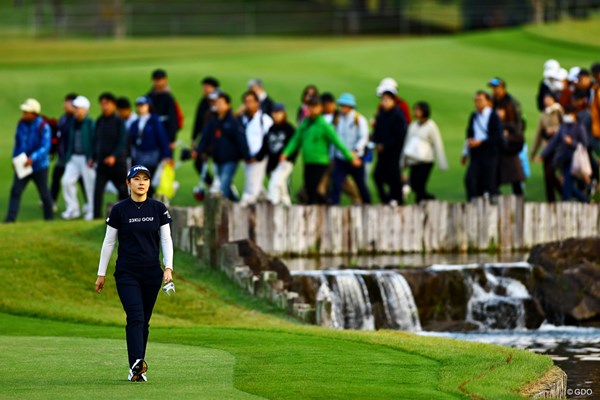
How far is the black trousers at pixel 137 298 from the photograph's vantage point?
521 inches

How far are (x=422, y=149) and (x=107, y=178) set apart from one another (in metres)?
5.24

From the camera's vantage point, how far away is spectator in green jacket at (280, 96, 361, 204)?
2483cm

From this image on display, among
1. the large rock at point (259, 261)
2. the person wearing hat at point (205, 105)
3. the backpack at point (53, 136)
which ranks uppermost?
the person wearing hat at point (205, 105)

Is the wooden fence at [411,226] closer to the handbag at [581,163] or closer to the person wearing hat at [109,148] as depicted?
the handbag at [581,163]

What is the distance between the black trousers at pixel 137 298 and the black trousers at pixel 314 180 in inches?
458

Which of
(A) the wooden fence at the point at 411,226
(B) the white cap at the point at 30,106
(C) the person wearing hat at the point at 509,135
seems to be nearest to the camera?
(A) the wooden fence at the point at 411,226

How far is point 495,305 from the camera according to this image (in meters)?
22.1

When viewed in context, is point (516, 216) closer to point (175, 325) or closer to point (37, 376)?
point (175, 325)

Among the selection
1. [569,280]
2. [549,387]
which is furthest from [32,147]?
[549,387]

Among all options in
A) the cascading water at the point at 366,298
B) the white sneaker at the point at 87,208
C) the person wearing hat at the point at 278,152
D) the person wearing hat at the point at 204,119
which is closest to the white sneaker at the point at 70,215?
the white sneaker at the point at 87,208

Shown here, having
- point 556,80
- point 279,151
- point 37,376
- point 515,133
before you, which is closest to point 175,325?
point 37,376

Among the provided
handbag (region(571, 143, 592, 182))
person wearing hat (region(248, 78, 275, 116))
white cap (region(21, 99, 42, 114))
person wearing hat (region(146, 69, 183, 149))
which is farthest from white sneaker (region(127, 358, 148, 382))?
person wearing hat (region(248, 78, 275, 116))

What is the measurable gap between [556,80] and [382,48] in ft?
73.8

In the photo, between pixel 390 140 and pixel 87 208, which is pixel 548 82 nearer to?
pixel 390 140
